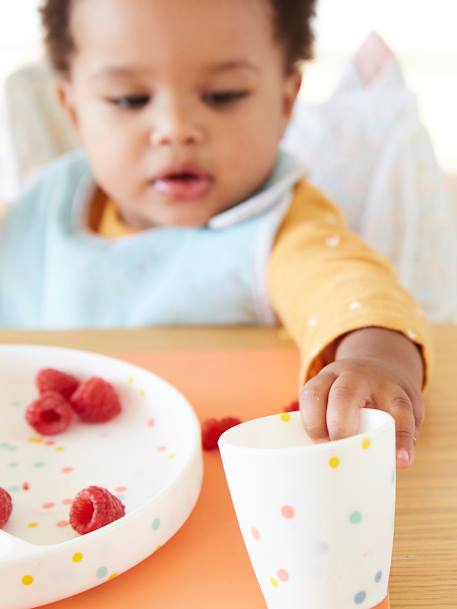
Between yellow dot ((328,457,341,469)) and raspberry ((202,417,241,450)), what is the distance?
0.97 ft

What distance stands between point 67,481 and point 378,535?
0.28 meters

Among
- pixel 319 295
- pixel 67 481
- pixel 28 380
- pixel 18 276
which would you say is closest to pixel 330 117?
pixel 18 276

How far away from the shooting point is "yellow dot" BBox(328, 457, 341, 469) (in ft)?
1.47

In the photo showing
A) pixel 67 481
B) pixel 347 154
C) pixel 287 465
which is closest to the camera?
pixel 287 465

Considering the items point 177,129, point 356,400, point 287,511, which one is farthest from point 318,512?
point 177,129

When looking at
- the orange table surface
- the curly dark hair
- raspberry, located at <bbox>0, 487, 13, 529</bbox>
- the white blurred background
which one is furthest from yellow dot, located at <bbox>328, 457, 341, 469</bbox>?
the white blurred background

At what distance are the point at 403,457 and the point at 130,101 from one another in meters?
0.76

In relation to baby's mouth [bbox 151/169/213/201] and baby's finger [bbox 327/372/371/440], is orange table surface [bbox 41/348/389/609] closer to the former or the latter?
baby's finger [bbox 327/372/371/440]

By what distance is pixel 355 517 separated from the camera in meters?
0.47

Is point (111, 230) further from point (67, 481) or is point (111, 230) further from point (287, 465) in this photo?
point (287, 465)

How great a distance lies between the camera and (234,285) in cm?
118

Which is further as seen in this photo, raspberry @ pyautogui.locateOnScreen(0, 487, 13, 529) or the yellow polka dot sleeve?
the yellow polka dot sleeve

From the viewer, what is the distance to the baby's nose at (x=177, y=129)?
1.10 meters

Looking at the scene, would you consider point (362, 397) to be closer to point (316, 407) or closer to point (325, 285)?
point (316, 407)
